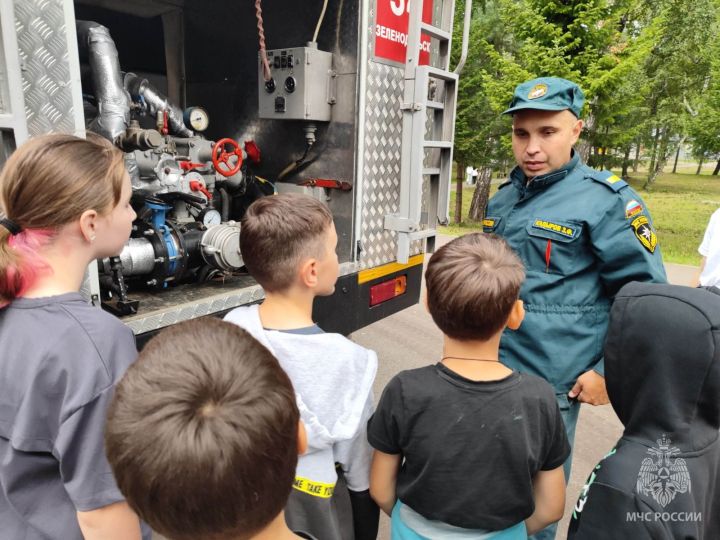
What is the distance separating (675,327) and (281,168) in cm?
351

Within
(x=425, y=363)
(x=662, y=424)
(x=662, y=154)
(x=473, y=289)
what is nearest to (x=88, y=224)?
(x=473, y=289)

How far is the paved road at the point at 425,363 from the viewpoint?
3197 millimetres

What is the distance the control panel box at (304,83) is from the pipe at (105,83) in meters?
1.03

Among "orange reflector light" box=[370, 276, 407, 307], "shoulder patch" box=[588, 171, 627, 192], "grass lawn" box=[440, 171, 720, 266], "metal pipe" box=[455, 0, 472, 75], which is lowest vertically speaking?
"grass lawn" box=[440, 171, 720, 266]

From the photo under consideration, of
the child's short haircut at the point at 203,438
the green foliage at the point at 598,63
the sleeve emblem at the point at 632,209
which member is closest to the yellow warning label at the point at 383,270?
the sleeve emblem at the point at 632,209

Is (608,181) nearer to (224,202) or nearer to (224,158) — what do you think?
(224,158)

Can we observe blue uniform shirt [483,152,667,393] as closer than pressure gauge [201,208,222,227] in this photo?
Yes

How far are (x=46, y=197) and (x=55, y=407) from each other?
0.50 m

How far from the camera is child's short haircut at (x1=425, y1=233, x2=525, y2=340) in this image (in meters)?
1.46

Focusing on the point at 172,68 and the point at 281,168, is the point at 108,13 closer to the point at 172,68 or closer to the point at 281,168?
the point at 172,68

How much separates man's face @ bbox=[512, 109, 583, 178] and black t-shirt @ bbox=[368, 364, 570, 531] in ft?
3.42

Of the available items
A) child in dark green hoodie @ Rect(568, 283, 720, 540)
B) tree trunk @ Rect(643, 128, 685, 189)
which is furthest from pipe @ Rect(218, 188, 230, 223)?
tree trunk @ Rect(643, 128, 685, 189)

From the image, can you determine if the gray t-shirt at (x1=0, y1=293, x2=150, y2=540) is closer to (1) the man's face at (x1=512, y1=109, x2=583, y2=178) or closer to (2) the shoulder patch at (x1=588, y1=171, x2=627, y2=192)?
(1) the man's face at (x1=512, y1=109, x2=583, y2=178)

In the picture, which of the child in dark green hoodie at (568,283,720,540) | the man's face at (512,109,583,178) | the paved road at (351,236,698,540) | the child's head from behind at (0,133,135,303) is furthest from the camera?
the paved road at (351,236,698,540)
